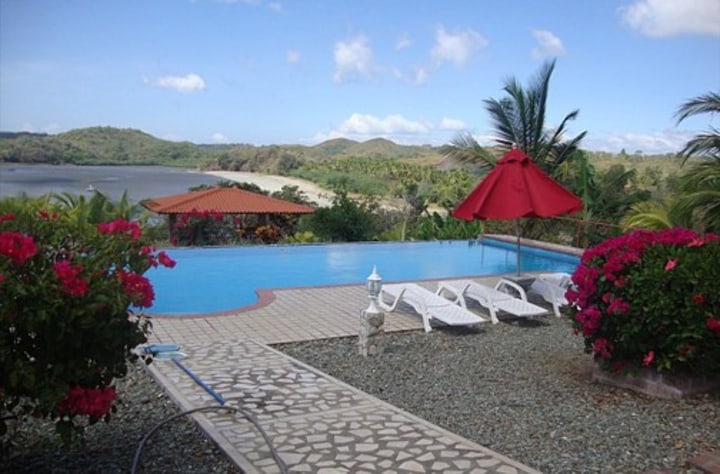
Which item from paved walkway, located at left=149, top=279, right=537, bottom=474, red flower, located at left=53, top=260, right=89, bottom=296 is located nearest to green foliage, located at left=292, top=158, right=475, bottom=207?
paved walkway, located at left=149, top=279, right=537, bottom=474

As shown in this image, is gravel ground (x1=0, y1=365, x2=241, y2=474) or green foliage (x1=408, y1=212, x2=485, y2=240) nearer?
gravel ground (x1=0, y1=365, x2=241, y2=474)

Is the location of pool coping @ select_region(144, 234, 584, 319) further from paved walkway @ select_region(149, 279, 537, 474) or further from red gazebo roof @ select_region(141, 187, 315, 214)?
red gazebo roof @ select_region(141, 187, 315, 214)

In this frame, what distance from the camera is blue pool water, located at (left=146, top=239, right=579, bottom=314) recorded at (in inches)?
460

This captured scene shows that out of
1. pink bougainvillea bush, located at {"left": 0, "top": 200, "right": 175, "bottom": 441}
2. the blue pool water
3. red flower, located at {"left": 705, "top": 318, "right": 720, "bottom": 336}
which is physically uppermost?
pink bougainvillea bush, located at {"left": 0, "top": 200, "right": 175, "bottom": 441}

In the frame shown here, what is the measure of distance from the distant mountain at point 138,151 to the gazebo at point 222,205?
52261 millimetres

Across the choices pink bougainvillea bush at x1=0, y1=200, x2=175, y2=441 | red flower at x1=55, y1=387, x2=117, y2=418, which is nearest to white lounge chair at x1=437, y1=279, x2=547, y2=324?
pink bougainvillea bush at x1=0, y1=200, x2=175, y2=441

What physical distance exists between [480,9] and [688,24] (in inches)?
210

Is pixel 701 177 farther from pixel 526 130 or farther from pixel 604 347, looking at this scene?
pixel 526 130

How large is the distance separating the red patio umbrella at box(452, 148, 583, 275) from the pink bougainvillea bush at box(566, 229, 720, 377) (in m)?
3.55

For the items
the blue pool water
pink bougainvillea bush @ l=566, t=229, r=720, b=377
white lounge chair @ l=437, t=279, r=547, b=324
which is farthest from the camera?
the blue pool water

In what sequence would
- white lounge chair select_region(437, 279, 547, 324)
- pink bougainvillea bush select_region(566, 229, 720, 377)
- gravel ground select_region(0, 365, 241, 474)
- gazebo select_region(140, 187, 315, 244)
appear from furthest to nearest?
1. gazebo select_region(140, 187, 315, 244)
2. white lounge chair select_region(437, 279, 547, 324)
3. pink bougainvillea bush select_region(566, 229, 720, 377)
4. gravel ground select_region(0, 365, 241, 474)

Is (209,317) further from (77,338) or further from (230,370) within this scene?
(77,338)

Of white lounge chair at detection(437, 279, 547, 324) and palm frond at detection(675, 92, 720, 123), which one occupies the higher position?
palm frond at detection(675, 92, 720, 123)

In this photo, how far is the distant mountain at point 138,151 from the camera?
211 ft
